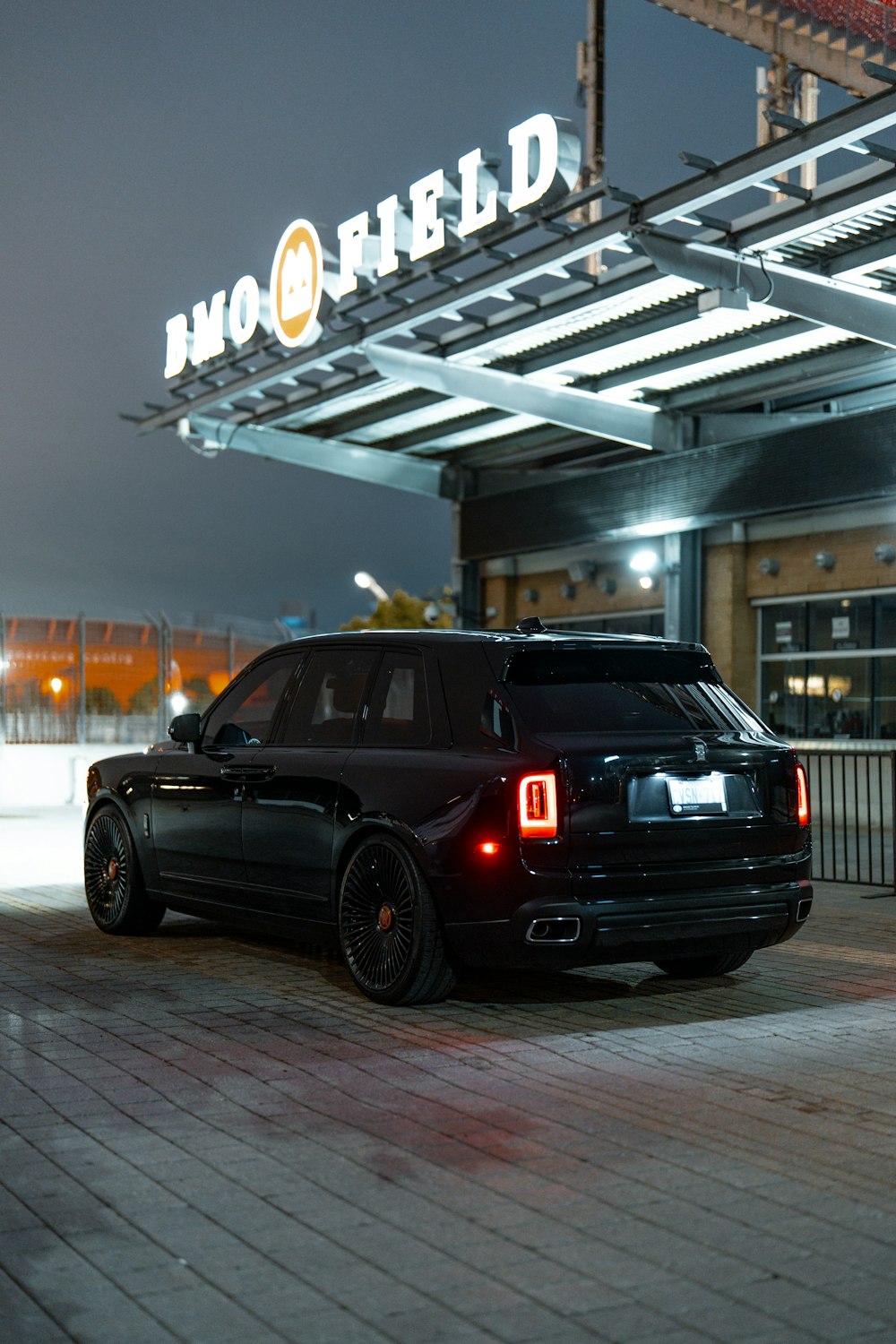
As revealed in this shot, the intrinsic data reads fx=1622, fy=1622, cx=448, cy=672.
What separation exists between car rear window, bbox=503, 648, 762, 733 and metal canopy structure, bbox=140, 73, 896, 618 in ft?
22.9

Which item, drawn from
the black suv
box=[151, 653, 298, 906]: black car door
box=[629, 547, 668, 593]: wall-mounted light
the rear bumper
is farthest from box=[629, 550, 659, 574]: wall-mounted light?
the rear bumper

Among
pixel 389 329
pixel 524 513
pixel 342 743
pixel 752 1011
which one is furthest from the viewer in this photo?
pixel 524 513

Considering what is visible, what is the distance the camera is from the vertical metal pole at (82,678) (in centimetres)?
2502

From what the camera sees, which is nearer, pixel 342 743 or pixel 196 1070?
pixel 196 1070

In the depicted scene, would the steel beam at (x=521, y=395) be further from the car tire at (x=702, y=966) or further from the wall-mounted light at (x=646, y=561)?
the car tire at (x=702, y=966)

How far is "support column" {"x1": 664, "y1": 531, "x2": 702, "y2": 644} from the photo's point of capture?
2366cm

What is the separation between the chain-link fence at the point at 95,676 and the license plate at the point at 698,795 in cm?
1827

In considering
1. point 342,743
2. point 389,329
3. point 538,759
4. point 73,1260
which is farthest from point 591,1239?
point 389,329

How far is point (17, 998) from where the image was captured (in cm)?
798

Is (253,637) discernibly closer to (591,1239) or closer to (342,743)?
(342,743)

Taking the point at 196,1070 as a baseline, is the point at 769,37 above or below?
above

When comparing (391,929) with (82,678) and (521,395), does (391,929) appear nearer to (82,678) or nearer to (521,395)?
(521,395)

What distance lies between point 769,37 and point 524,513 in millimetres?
8970

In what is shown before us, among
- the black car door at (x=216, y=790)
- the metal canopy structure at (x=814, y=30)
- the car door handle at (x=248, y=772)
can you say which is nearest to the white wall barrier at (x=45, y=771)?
the black car door at (x=216, y=790)
